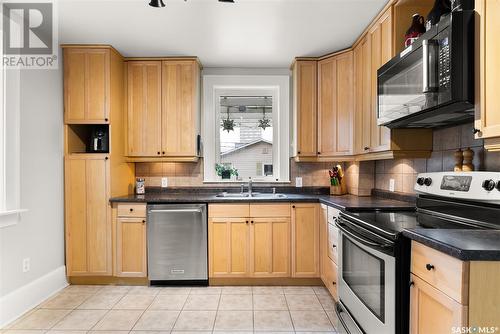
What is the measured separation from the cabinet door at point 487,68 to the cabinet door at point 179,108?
102 inches

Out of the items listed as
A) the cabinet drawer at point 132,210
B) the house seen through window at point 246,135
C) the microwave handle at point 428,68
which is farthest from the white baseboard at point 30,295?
the microwave handle at point 428,68

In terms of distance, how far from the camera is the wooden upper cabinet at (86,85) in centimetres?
308

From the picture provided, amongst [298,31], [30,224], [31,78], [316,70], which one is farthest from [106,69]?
[316,70]

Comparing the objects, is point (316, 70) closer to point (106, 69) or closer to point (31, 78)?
point (106, 69)

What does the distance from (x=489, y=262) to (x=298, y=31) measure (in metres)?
2.32

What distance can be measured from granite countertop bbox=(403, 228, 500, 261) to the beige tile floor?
1.30m

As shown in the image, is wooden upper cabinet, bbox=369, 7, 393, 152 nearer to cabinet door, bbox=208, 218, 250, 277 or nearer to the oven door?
the oven door

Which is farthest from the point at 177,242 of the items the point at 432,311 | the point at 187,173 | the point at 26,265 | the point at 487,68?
the point at 487,68

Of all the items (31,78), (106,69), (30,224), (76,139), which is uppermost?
(106,69)

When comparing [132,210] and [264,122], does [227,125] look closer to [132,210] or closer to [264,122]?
[264,122]

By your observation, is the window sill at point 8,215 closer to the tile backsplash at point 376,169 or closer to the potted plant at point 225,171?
the tile backsplash at point 376,169

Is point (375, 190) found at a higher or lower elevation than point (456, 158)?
lower

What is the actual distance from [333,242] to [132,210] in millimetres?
1962

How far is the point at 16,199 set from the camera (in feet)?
8.14
